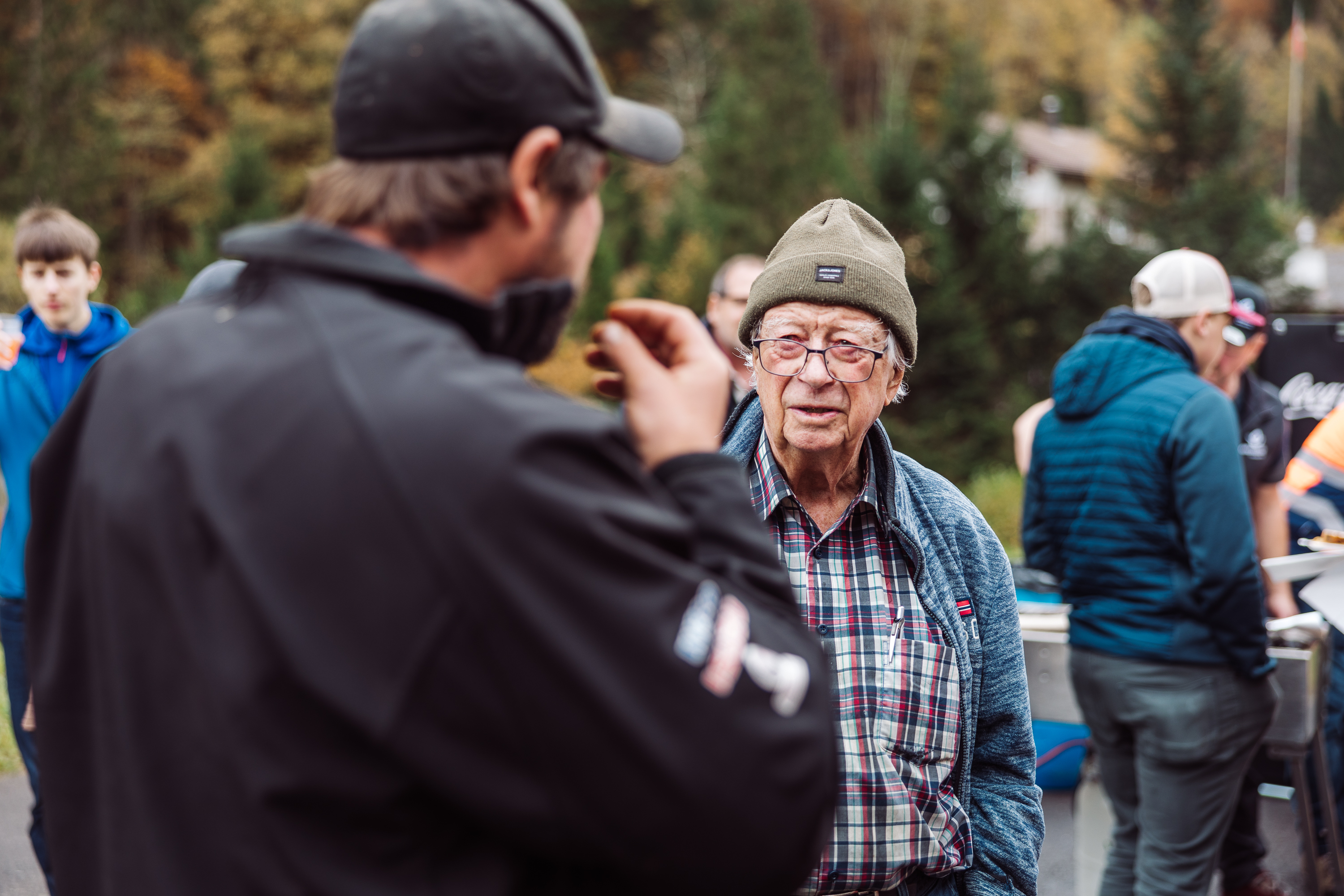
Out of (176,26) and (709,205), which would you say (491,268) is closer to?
(709,205)

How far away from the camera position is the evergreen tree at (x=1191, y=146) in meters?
22.7

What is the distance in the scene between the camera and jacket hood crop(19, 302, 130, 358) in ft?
13.8

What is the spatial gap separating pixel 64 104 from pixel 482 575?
121 ft

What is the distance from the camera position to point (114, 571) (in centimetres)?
100

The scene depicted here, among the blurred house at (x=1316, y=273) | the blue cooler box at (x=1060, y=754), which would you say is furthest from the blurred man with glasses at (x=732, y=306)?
the blurred house at (x=1316, y=273)

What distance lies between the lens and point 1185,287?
12.9ft

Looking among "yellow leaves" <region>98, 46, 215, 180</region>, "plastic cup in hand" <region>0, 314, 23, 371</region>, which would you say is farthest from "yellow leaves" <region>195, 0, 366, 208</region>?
"plastic cup in hand" <region>0, 314, 23, 371</region>

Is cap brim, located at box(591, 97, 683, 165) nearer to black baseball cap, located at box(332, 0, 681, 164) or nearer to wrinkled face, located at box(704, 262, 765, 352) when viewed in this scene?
black baseball cap, located at box(332, 0, 681, 164)

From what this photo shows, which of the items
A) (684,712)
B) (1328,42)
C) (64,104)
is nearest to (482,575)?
(684,712)

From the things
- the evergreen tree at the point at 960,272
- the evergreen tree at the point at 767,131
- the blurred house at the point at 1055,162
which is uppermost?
the blurred house at the point at 1055,162

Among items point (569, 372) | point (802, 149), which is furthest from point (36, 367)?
point (802, 149)

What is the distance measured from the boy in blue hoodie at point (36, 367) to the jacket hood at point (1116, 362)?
11.2ft

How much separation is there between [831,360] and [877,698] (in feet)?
2.19

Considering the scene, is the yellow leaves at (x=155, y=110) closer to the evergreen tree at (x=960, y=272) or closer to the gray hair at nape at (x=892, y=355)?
the evergreen tree at (x=960, y=272)
